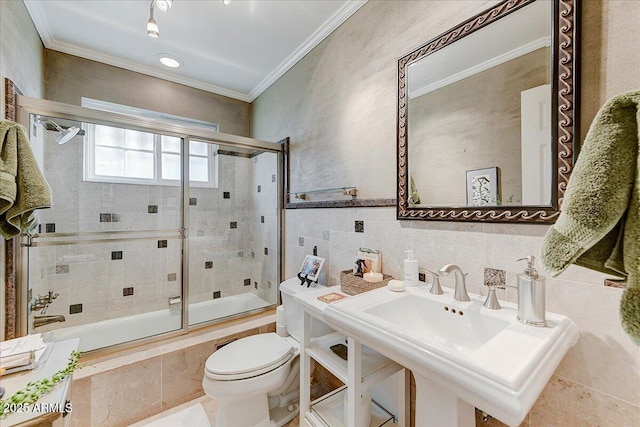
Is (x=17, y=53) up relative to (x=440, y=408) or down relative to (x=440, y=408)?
up

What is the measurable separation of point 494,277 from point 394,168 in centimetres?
67

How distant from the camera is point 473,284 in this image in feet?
3.38

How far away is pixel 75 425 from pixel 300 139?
85.1 inches

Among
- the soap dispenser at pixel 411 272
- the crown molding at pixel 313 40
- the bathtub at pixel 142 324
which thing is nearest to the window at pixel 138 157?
the crown molding at pixel 313 40

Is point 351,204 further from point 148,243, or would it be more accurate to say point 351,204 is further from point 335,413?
point 148,243

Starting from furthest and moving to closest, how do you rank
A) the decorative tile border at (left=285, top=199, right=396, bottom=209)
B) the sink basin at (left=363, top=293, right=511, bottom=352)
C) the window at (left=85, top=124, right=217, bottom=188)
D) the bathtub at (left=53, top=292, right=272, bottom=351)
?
the window at (left=85, top=124, right=217, bottom=188) < the bathtub at (left=53, top=292, right=272, bottom=351) < the decorative tile border at (left=285, top=199, right=396, bottom=209) < the sink basin at (left=363, top=293, right=511, bottom=352)

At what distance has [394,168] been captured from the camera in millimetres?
1344

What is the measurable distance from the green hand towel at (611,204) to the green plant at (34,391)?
1.48 metres

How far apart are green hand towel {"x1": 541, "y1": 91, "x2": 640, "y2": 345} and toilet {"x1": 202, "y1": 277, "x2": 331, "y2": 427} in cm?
A: 120

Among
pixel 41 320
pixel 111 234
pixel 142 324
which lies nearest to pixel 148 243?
pixel 111 234

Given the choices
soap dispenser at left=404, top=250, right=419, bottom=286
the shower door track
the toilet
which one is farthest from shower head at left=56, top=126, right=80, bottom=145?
soap dispenser at left=404, top=250, right=419, bottom=286

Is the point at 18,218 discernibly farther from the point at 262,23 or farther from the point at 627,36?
the point at 627,36

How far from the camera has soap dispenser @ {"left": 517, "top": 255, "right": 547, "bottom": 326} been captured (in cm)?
75

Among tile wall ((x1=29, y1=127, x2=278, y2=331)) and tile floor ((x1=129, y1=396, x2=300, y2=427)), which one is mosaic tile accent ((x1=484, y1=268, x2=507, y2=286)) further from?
tile wall ((x1=29, y1=127, x2=278, y2=331))
